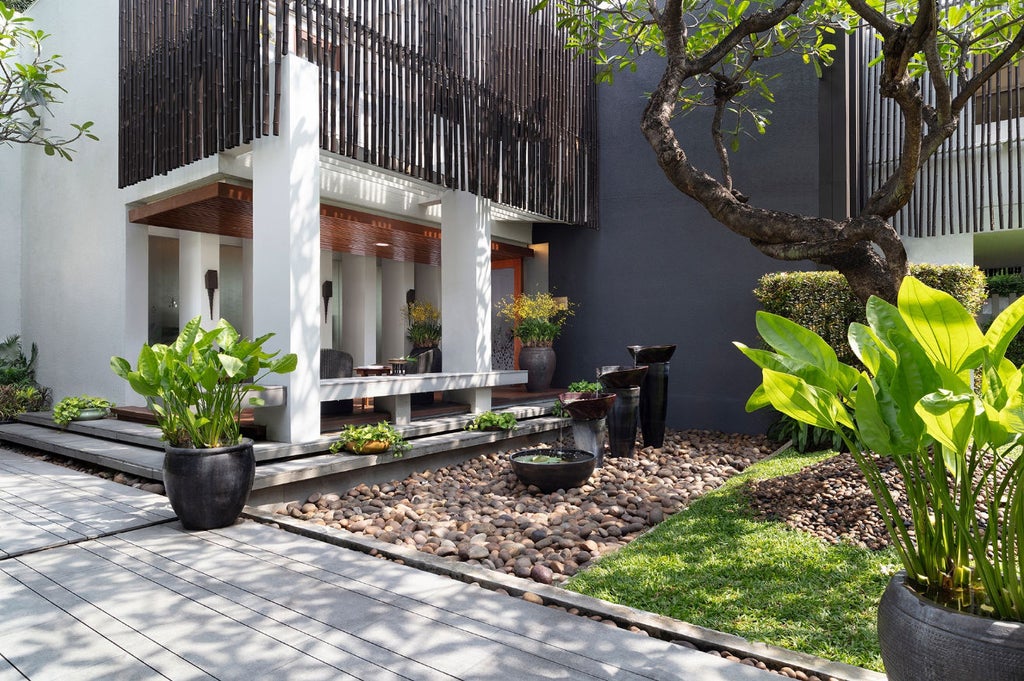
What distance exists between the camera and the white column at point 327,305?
10.7 meters

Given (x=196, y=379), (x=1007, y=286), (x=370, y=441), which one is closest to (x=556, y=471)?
(x=370, y=441)

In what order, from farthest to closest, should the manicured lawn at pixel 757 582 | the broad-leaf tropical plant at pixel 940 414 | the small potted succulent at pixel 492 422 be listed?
the small potted succulent at pixel 492 422
the manicured lawn at pixel 757 582
the broad-leaf tropical plant at pixel 940 414

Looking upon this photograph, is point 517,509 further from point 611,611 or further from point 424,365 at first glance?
point 424,365

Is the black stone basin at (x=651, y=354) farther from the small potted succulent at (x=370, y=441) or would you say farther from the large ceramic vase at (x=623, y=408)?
the small potted succulent at (x=370, y=441)

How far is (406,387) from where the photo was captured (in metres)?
6.09

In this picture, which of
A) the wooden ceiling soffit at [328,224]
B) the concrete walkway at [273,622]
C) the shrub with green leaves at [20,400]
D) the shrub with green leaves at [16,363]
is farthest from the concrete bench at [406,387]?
the shrub with green leaves at [16,363]

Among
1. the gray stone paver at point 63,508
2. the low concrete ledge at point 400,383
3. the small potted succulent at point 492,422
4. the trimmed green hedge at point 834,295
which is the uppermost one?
the trimmed green hedge at point 834,295

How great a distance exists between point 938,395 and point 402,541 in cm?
308

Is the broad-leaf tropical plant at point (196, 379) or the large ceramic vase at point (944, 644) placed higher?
the broad-leaf tropical plant at point (196, 379)

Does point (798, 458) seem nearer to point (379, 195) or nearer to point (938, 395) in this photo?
point (938, 395)

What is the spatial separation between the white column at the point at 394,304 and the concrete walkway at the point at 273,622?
8011mm

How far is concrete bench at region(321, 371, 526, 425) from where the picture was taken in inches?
220

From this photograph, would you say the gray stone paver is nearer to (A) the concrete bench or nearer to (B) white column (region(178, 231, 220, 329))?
(A) the concrete bench

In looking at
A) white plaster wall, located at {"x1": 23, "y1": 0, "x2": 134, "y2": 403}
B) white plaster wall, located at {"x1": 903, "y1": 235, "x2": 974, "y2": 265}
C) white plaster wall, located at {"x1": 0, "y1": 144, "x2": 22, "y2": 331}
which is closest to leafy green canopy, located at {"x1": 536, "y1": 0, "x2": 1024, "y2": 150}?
white plaster wall, located at {"x1": 903, "y1": 235, "x2": 974, "y2": 265}
